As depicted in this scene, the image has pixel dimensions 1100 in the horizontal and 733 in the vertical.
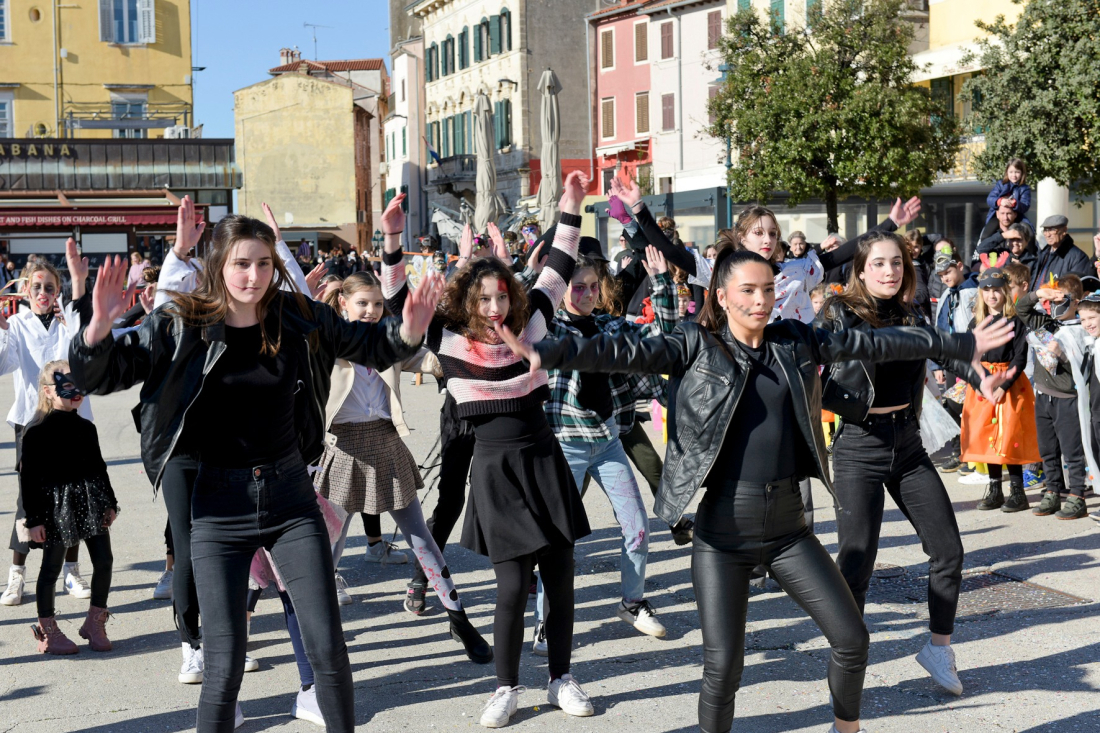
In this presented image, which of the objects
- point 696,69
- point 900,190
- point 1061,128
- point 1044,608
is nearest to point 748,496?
point 1044,608

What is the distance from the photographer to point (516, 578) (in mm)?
4719

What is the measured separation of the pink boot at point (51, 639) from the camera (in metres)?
5.71

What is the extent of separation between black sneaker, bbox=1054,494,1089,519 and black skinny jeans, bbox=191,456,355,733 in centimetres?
596

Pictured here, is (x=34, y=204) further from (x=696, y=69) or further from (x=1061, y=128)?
(x=1061, y=128)

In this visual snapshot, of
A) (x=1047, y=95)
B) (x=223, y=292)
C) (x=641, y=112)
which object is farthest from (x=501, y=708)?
(x=641, y=112)

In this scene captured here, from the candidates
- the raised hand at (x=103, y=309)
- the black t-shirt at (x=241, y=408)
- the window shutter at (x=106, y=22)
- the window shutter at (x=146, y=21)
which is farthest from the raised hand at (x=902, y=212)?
the window shutter at (x=106, y=22)

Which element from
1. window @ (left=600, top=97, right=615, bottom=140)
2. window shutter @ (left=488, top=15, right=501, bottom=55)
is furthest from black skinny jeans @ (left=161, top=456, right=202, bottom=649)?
window shutter @ (left=488, top=15, right=501, bottom=55)

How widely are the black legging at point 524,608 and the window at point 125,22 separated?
41.6 meters

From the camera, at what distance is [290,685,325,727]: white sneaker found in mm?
4770

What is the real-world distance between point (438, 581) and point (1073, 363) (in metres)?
4.95

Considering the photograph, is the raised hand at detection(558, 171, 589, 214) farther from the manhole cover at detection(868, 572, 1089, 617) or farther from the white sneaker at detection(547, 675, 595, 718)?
the manhole cover at detection(868, 572, 1089, 617)

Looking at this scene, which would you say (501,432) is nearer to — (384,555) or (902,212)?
(384,555)

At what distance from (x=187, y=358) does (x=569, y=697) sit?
2097 millimetres

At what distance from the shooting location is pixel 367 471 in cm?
597
